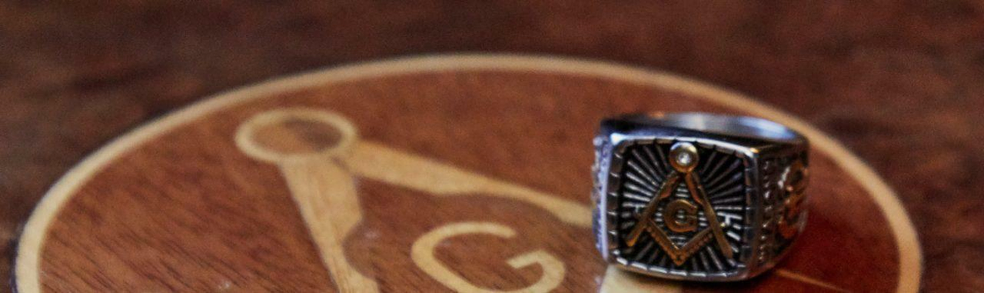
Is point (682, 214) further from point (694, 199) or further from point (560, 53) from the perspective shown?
point (560, 53)

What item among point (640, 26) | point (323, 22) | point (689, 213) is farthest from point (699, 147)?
point (323, 22)

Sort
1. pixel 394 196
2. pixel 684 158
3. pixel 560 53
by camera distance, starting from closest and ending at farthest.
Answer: pixel 684 158, pixel 394 196, pixel 560 53

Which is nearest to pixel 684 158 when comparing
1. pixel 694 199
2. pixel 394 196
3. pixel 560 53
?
pixel 694 199

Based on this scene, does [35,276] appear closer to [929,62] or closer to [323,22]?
[323,22]

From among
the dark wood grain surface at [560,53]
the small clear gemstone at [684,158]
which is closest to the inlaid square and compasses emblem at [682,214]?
the small clear gemstone at [684,158]

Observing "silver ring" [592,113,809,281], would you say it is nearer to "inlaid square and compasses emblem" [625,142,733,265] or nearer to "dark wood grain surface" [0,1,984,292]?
"inlaid square and compasses emblem" [625,142,733,265]

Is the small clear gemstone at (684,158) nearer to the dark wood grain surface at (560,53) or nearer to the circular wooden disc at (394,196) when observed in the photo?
the circular wooden disc at (394,196)
